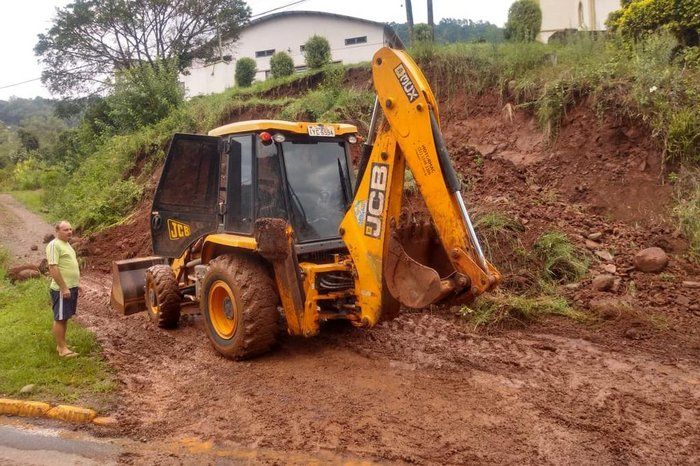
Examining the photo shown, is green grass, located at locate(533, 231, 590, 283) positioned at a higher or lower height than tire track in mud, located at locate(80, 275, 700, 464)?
higher

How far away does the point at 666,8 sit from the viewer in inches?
424

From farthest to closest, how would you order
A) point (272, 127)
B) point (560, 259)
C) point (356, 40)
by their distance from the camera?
1. point (356, 40)
2. point (560, 259)
3. point (272, 127)

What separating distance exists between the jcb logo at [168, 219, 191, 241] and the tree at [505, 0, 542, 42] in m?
9.57

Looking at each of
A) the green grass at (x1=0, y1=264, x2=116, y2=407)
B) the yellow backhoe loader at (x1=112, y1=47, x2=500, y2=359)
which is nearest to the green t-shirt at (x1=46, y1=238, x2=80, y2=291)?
the green grass at (x1=0, y1=264, x2=116, y2=407)

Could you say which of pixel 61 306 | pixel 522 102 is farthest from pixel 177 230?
pixel 522 102

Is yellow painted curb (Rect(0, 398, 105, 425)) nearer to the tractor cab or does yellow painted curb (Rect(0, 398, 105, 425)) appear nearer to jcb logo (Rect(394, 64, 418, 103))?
the tractor cab

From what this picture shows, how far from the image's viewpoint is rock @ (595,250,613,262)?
755 centimetres

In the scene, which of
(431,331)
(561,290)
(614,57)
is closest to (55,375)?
(431,331)

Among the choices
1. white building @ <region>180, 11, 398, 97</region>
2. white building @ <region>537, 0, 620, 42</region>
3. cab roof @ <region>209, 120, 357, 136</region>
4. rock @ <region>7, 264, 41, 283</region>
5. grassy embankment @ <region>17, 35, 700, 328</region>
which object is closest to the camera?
cab roof @ <region>209, 120, 357, 136</region>

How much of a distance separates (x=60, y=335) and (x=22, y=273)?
4.92 meters

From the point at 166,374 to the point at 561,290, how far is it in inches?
178

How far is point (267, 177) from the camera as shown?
19.0ft

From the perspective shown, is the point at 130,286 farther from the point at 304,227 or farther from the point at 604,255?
the point at 604,255

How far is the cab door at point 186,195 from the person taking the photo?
251 inches
